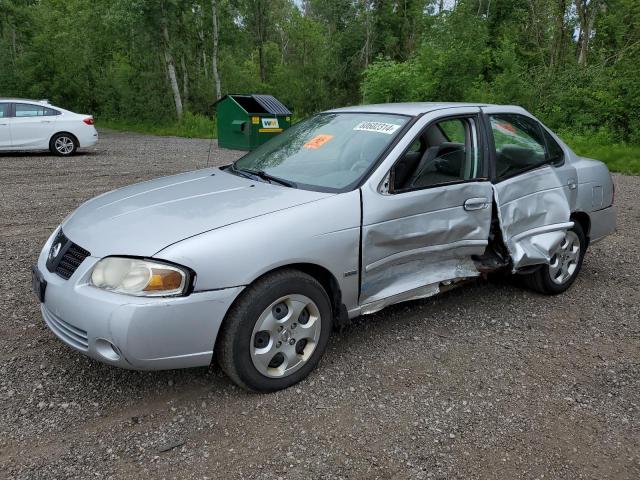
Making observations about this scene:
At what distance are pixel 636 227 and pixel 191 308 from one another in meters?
6.47

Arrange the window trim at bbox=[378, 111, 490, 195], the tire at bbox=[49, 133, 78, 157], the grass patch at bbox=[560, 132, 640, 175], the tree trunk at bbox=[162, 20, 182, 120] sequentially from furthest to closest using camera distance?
the tree trunk at bbox=[162, 20, 182, 120] → the tire at bbox=[49, 133, 78, 157] → the grass patch at bbox=[560, 132, 640, 175] → the window trim at bbox=[378, 111, 490, 195]

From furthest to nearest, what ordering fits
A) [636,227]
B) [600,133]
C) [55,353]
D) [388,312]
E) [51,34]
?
1. [51,34]
2. [600,133]
3. [636,227]
4. [388,312]
5. [55,353]

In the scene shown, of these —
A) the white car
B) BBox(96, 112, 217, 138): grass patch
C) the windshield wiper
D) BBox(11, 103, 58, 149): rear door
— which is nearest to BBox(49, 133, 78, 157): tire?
the white car

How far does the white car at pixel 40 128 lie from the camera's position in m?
12.4

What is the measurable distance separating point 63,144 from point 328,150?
11.5 meters

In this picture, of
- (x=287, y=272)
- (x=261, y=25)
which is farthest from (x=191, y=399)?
(x=261, y=25)

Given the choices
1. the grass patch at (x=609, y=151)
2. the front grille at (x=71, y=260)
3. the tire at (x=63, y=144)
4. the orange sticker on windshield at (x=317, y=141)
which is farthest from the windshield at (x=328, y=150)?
the tire at (x=63, y=144)

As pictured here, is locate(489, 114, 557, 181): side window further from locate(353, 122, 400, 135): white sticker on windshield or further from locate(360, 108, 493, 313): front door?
locate(353, 122, 400, 135): white sticker on windshield

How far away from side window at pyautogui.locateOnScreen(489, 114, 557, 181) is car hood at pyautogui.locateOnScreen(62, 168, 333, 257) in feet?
5.23

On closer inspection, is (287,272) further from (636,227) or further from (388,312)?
(636,227)

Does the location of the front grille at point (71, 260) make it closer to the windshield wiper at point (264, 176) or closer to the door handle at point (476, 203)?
the windshield wiper at point (264, 176)

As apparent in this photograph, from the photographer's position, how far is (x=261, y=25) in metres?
34.3

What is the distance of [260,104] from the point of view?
572 inches

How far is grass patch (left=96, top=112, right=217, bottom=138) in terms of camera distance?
2250cm
